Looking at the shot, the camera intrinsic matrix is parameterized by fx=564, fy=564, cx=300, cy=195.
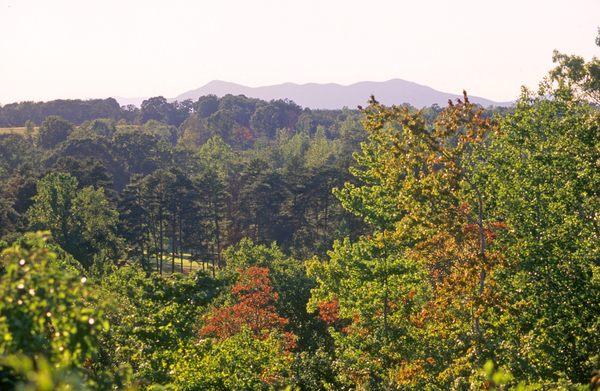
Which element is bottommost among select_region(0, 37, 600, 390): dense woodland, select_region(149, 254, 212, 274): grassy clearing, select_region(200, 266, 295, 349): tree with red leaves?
select_region(149, 254, 212, 274): grassy clearing

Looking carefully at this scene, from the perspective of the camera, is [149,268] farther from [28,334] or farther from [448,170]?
[28,334]

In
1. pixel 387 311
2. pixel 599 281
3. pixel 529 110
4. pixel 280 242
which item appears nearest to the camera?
pixel 599 281

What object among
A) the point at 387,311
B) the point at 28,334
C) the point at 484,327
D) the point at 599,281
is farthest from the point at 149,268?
the point at 28,334

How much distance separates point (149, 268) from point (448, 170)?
4454 centimetres

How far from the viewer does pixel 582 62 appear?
38.4 m

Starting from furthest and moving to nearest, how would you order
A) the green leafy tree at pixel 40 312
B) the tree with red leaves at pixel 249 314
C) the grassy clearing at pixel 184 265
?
1. the grassy clearing at pixel 184 265
2. the tree with red leaves at pixel 249 314
3. the green leafy tree at pixel 40 312

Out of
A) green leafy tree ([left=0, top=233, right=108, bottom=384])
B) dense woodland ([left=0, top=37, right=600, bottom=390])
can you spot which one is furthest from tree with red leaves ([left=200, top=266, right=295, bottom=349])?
green leafy tree ([left=0, top=233, right=108, bottom=384])

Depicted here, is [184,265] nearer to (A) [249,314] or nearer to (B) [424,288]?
(A) [249,314]

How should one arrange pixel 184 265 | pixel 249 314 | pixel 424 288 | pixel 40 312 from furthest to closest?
1. pixel 184 265
2. pixel 249 314
3. pixel 424 288
4. pixel 40 312

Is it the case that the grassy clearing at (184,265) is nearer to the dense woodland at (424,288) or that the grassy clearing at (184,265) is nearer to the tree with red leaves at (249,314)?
the tree with red leaves at (249,314)

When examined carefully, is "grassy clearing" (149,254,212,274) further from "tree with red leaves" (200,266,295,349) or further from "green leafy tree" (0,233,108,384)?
"green leafy tree" (0,233,108,384)

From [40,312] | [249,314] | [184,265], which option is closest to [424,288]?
[249,314]

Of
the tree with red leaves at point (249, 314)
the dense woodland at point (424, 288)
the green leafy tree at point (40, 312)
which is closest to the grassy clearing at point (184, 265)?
the tree with red leaves at point (249, 314)

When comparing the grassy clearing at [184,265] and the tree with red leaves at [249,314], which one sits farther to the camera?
the grassy clearing at [184,265]
